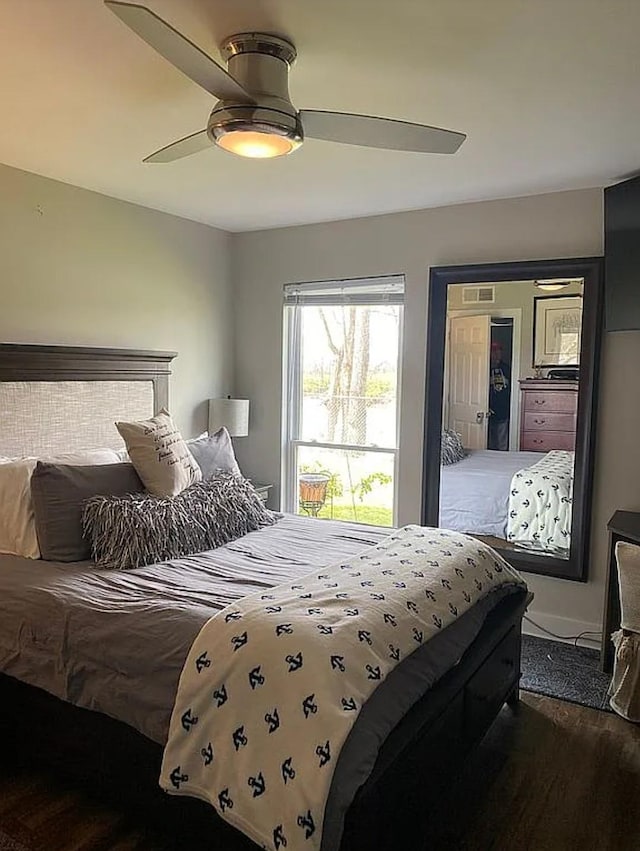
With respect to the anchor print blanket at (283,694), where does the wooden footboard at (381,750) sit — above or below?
below

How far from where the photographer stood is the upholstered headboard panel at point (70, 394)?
3.33 meters

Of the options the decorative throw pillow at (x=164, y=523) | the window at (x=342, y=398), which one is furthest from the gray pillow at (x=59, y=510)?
the window at (x=342, y=398)

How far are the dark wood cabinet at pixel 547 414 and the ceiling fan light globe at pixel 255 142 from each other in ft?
7.32

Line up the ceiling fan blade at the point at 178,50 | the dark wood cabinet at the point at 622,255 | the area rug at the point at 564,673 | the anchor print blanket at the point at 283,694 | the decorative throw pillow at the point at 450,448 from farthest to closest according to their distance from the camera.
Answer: the decorative throw pillow at the point at 450,448
the dark wood cabinet at the point at 622,255
the area rug at the point at 564,673
the anchor print blanket at the point at 283,694
the ceiling fan blade at the point at 178,50

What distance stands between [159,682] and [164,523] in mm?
863

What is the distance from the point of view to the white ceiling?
1.87 m

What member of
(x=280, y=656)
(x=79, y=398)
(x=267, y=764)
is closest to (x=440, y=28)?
(x=280, y=656)

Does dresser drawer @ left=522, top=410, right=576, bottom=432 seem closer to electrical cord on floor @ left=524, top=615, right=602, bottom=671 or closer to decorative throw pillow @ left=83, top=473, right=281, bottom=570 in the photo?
electrical cord on floor @ left=524, top=615, right=602, bottom=671

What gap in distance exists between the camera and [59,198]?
3582 millimetres

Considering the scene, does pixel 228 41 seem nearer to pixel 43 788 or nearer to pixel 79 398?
pixel 79 398

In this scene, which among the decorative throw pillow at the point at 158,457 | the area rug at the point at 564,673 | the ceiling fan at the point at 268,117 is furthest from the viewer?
the area rug at the point at 564,673

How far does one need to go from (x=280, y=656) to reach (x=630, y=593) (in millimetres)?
1848

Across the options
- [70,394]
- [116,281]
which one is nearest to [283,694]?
[70,394]

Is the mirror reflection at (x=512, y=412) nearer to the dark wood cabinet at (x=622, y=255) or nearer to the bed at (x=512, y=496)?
the bed at (x=512, y=496)
